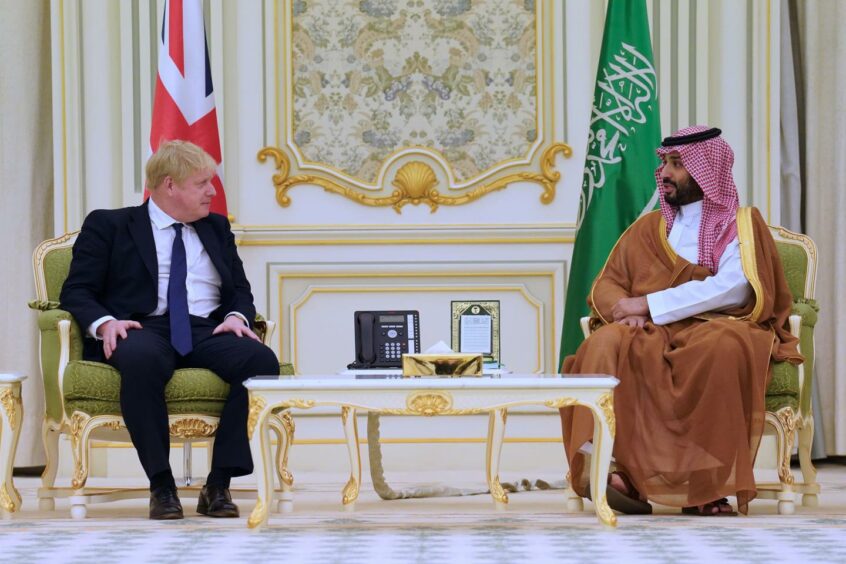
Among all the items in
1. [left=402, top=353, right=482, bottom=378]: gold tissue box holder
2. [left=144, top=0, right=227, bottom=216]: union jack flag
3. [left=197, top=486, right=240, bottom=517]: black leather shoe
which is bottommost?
[left=197, top=486, right=240, bottom=517]: black leather shoe

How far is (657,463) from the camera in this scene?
3.91 m

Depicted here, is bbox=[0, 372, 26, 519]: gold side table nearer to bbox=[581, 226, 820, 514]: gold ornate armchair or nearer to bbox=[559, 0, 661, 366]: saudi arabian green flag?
bbox=[581, 226, 820, 514]: gold ornate armchair

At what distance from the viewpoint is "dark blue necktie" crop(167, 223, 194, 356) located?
4.03m

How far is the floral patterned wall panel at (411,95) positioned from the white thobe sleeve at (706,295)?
185 cm

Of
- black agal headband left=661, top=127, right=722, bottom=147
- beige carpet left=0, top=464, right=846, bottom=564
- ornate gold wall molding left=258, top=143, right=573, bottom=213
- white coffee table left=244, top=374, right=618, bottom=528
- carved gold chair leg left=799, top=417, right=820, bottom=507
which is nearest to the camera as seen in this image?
beige carpet left=0, top=464, right=846, bottom=564

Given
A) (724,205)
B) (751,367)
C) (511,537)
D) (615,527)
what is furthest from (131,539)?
(724,205)

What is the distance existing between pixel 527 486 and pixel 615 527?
1507 mm

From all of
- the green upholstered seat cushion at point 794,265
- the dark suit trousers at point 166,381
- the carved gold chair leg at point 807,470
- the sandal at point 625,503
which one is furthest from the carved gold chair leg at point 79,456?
the green upholstered seat cushion at point 794,265

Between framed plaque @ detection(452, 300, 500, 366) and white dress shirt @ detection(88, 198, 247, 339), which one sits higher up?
white dress shirt @ detection(88, 198, 247, 339)

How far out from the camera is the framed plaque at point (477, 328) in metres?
4.06

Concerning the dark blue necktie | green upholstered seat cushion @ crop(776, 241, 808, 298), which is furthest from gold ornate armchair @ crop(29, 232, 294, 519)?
green upholstered seat cushion @ crop(776, 241, 808, 298)

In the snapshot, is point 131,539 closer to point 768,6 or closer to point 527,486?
point 527,486

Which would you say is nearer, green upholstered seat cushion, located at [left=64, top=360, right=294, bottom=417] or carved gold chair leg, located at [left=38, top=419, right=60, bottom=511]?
green upholstered seat cushion, located at [left=64, top=360, right=294, bottom=417]

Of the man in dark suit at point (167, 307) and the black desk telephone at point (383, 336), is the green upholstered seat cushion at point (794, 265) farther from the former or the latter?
the man in dark suit at point (167, 307)
